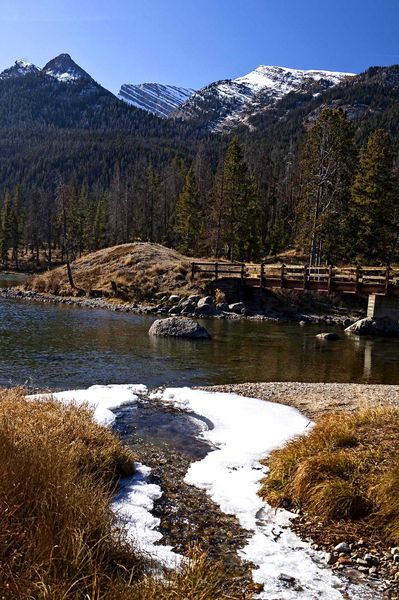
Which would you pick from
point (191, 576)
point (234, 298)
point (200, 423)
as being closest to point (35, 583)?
point (191, 576)

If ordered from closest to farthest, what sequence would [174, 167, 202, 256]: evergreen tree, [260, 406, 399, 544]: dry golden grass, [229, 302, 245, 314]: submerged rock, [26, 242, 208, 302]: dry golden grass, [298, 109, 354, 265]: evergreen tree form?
[260, 406, 399, 544]: dry golden grass
[229, 302, 245, 314]: submerged rock
[26, 242, 208, 302]: dry golden grass
[298, 109, 354, 265]: evergreen tree
[174, 167, 202, 256]: evergreen tree

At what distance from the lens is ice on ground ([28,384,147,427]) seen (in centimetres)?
1113

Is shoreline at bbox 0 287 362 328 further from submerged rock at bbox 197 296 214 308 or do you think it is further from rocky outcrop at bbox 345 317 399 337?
rocky outcrop at bbox 345 317 399 337

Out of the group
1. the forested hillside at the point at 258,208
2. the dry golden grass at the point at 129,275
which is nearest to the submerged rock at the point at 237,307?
the dry golden grass at the point at 129,275

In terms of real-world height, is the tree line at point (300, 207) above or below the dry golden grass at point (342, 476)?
above

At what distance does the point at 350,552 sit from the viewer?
217 inches

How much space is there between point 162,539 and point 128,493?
4.48 ft

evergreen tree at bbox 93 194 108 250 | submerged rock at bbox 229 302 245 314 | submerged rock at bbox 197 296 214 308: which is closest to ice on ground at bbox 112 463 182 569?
submerged rock at bbox 197 296 214 308

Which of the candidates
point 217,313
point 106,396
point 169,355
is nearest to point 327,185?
point 217,313

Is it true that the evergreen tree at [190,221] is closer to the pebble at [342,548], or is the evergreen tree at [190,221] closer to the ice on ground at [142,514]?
the ice on ground at [142,514]

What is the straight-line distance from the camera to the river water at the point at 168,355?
17.0 m

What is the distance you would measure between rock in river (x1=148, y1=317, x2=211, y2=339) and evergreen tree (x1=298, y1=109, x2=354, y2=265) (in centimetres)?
1926

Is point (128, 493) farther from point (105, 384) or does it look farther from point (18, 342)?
point (18, 342)

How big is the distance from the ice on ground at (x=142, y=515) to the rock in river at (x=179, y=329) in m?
17.4
